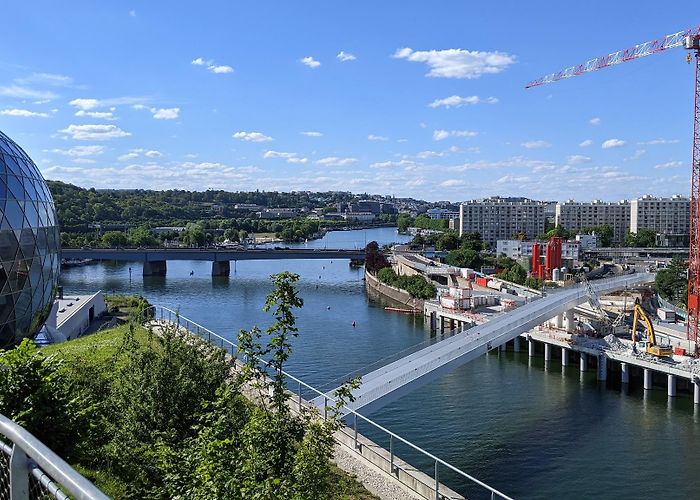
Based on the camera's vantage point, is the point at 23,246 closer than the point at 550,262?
Yes

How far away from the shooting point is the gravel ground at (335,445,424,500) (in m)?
8.55

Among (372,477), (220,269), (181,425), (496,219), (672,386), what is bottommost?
(672,386)

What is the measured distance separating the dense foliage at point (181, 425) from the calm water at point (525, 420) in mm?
7414

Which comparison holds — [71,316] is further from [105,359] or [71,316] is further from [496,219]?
[496,219]

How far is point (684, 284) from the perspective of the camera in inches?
1571

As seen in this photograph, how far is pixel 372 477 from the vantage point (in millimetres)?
9102

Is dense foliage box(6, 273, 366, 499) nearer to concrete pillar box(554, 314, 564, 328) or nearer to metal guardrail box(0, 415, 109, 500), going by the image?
metal guardrail box(0, 415, 109, 500)

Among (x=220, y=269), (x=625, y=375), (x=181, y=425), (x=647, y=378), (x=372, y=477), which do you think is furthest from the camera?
(x=220, y=269)

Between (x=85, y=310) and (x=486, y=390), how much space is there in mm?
14215

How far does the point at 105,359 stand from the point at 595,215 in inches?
3821

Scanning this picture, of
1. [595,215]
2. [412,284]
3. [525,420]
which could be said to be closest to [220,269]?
[412,284]

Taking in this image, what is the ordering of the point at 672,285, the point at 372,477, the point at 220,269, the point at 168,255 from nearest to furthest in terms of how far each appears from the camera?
1. the point at 372,477
2. the point at 672,285
3. the point at 168,255
4. the point at 220,269

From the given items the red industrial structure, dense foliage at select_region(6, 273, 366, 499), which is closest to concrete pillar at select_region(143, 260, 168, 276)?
the red industrial structure

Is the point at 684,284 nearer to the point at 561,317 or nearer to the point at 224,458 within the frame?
the point at 561,317
